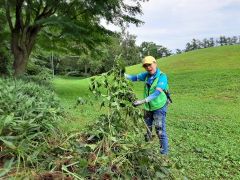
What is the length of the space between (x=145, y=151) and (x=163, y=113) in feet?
9.03

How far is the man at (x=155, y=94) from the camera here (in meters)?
5.61

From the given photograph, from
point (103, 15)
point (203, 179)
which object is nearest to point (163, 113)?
point (203, 179)

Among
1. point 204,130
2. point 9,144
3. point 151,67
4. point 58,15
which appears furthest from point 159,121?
point 58,15

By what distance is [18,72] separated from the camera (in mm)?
18766

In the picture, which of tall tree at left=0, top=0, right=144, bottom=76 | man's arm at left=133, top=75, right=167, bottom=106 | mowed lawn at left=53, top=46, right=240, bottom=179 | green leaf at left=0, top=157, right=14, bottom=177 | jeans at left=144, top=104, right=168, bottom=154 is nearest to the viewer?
green leaf at left=0, top=157, right=14, bottom=177

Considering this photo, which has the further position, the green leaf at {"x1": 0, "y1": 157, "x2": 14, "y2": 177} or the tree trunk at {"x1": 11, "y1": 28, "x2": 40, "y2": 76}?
the tree trunk at {"x1": 11, "y1": 28, "x2": 40, "y2": 76}

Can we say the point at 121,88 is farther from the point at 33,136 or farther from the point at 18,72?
the point at 18,72

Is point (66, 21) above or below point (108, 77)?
above

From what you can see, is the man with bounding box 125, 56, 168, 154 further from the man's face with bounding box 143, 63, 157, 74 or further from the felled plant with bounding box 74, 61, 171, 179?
the felled plant with bounding box 74, 61, 171, 179

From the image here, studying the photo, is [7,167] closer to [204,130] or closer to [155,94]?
[155,94]

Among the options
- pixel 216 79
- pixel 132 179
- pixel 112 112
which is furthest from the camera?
pixel 216 79

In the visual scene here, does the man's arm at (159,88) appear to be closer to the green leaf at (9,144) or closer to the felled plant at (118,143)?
the felled plant at (118,143)

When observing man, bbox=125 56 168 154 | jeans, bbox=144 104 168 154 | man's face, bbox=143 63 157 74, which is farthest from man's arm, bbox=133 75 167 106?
jeans, bbox=144 104 168 154

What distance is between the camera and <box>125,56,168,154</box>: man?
18.4 feet
